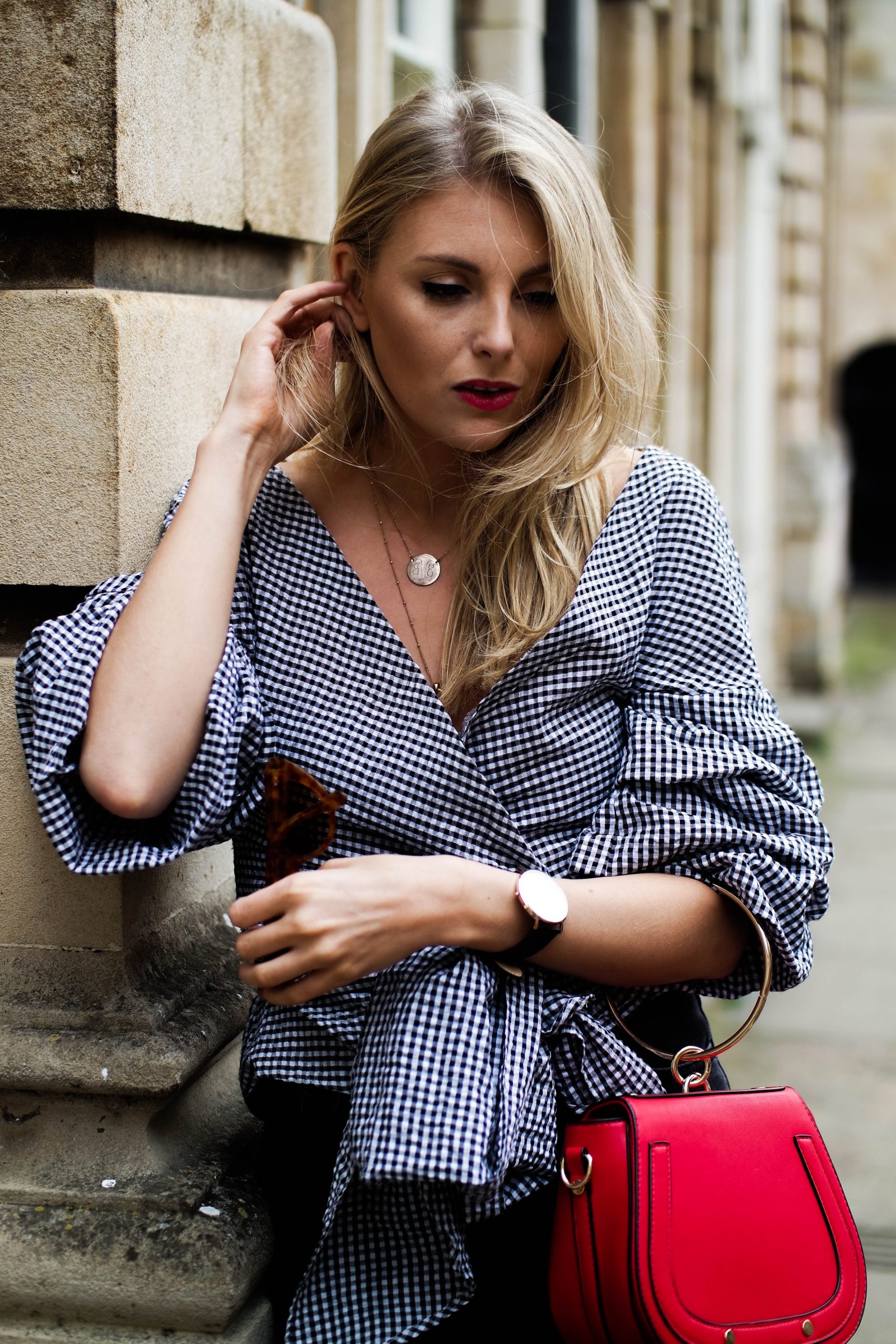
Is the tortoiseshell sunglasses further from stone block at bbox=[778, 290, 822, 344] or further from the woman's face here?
stone block at bbox=[778, 290, 822, 344]

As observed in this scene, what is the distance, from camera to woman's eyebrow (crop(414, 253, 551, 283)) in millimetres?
1911

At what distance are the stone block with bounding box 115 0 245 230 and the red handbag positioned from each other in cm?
133

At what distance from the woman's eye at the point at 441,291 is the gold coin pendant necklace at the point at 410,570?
30 cm

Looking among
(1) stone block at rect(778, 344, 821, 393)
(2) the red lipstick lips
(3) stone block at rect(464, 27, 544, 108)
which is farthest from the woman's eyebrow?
(1) stone block at rect(778, 344, 821, 393)

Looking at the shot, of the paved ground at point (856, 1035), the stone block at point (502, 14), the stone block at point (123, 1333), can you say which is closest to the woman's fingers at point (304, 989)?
the stone block at point (123, 1333)

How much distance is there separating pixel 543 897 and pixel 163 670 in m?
0.53

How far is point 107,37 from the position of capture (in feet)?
6.15

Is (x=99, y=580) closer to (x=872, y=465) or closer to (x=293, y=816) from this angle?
(x=293, y=816)

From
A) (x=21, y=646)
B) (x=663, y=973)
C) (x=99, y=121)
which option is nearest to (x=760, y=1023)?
(x=663, y=973)

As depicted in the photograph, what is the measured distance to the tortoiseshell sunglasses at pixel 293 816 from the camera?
5.67 feet

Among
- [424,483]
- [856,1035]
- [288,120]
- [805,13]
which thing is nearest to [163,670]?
[424,483]

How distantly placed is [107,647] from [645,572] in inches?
27.3

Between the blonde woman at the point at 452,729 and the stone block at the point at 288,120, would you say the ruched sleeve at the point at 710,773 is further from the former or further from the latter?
the stone block at the point at 288,120

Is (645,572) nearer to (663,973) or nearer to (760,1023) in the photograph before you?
(663,973)
